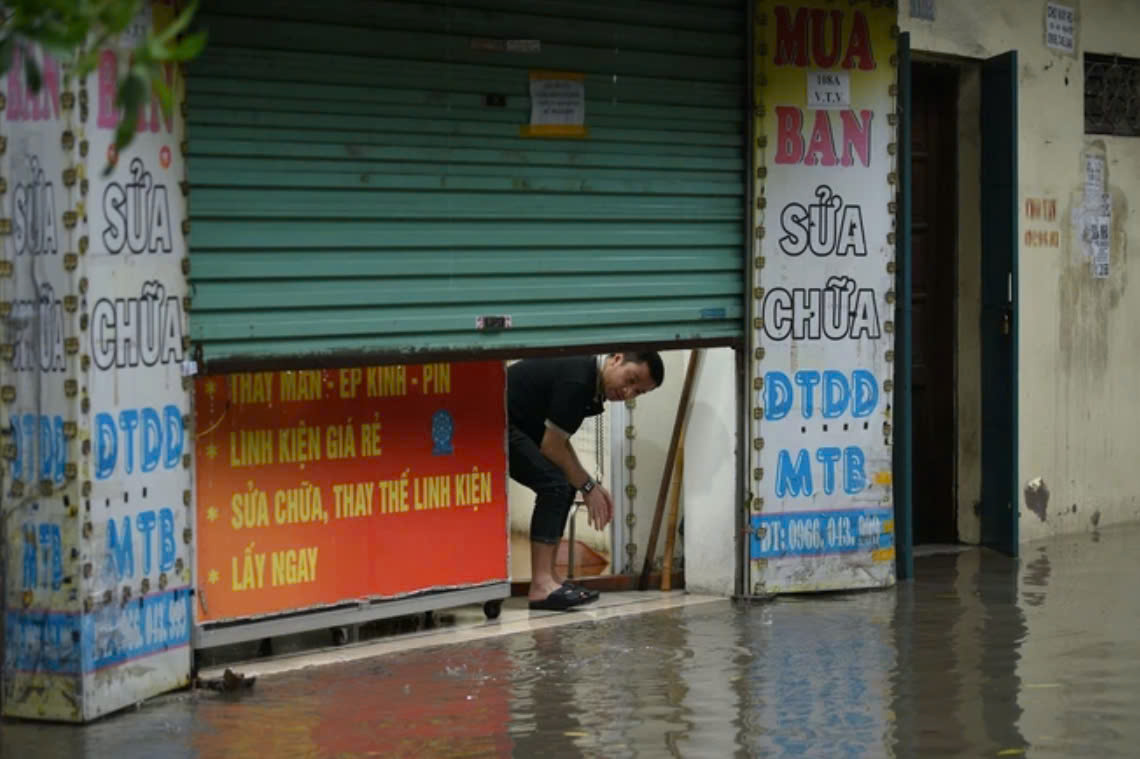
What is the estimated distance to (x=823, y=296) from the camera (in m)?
9.76

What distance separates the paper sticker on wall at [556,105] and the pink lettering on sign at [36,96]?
237 centimetres

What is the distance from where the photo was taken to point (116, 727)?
6.99 meters

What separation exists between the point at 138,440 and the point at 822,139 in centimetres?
405

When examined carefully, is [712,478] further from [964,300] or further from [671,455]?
[964,300]

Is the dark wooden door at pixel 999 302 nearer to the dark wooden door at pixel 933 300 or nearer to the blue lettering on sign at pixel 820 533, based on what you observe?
the dark wooden door at pixel 933 300

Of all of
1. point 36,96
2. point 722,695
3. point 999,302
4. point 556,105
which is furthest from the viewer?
point 999,302

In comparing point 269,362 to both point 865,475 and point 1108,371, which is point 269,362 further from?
point 1108,371

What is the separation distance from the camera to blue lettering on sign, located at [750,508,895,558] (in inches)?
380

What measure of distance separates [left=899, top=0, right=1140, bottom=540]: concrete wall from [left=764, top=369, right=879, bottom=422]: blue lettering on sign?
2.17 meters

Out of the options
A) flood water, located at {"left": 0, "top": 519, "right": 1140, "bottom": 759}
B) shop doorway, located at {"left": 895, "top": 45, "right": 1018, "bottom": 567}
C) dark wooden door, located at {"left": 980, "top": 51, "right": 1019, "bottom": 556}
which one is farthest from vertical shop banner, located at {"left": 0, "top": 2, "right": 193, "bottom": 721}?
dark wooden door, located at {"left": 980, "top": 51, "right": 1019, "bottom": 556}

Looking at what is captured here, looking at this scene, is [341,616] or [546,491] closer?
[341,616]

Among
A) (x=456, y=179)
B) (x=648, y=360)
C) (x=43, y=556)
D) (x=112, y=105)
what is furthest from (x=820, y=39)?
(x=43, y=556)

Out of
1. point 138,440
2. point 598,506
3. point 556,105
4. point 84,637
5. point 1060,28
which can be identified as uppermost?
point 1060,28

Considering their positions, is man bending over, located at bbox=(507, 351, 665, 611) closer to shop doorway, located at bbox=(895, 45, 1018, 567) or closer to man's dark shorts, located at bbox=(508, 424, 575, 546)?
man's dark shorts, located at bbox=(508, 424, 575, 546)
